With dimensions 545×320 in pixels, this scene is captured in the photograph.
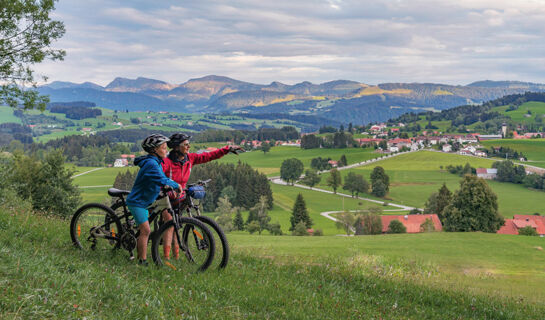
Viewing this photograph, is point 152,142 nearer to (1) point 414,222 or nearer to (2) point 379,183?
(1) point 414,222

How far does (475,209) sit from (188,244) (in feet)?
168

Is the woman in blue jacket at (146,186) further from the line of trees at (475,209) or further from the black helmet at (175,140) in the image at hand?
the line of trees at (475,209)

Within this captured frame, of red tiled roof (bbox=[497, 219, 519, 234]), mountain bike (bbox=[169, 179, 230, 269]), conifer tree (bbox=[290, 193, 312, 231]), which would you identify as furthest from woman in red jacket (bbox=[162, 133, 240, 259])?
conifer tree (bbox=[290, 193, 312, 231])

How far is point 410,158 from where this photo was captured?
16725 centimetres

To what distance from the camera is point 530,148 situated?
593 feet

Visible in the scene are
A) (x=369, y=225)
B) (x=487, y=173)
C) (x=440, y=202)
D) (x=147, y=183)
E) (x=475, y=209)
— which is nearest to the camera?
(x=147, y=183)

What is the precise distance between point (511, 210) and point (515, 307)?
93525 millimetres

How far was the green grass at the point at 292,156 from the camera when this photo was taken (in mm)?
162075

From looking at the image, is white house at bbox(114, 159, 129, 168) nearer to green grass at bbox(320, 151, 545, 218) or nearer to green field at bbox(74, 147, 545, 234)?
green field at bbox(74, 147, 545, 234)

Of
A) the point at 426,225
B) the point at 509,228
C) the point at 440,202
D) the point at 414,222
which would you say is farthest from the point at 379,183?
the point at 426,225

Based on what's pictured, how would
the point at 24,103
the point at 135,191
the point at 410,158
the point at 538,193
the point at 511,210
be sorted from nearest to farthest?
1. the point at 135,191
2. the point at 24,103
3. the point at 511,210
4. the point at 538,193
5. the point at 410,158

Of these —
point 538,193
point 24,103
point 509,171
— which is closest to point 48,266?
point 24,103

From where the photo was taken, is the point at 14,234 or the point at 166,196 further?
the point at 14,234

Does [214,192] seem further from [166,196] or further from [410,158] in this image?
[166,196]
